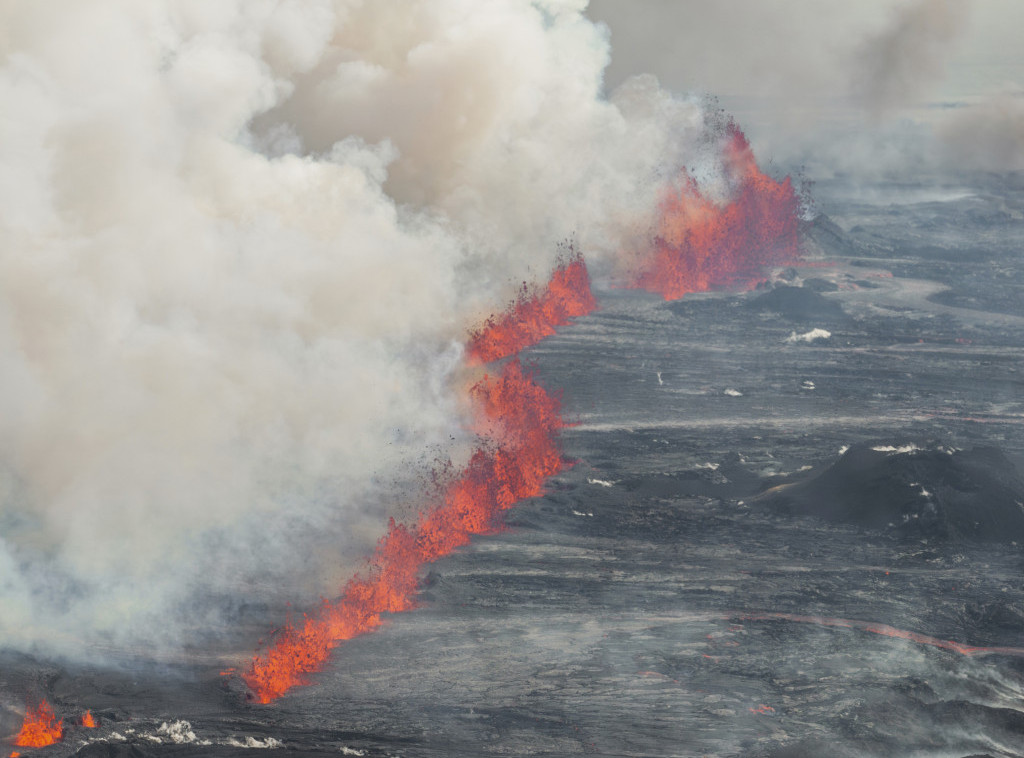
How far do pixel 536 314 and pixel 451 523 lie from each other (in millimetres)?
27281

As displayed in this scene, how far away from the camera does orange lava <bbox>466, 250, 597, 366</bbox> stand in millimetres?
52750

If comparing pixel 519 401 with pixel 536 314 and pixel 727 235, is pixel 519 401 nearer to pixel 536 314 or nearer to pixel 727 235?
pixel 536 314

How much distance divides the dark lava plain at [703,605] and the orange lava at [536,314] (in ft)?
7.90

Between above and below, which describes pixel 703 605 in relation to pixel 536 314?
below

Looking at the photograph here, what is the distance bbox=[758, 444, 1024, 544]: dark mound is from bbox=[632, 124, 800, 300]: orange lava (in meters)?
32.5

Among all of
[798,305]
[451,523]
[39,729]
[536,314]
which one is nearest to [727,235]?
[798,305]

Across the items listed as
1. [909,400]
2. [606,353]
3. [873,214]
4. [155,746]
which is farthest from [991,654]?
[873,214]

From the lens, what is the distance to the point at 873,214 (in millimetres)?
110375

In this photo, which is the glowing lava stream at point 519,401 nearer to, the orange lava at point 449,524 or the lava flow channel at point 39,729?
the orange lava at point 449,524

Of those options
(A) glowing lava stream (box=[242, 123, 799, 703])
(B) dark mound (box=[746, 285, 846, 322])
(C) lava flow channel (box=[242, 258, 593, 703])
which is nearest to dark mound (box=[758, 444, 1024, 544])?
(C) lava flow channel (box=[242, 258, 593, 703])

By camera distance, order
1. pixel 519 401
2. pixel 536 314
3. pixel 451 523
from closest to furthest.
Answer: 1. pixel 451 523
2. pixel 519 401
3. pixel 536 314

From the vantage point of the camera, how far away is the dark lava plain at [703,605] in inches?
931

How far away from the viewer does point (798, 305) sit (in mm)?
66000

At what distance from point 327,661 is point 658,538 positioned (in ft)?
39.6
